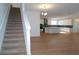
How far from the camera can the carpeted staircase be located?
4.52 meters

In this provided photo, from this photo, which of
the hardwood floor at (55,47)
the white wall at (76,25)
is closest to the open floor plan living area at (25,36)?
the hardwood floor at (55,47)

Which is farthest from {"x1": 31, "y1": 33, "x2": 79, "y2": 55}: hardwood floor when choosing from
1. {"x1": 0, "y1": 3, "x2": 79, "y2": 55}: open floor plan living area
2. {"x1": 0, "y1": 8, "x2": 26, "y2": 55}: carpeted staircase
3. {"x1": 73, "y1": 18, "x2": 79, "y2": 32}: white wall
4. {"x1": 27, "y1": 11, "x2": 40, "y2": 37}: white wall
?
{"x1": 73, "y1": 18, "x2": 79, "y2": 32}: white wall

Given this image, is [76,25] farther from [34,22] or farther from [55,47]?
[55,47]

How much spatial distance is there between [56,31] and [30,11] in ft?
12.7

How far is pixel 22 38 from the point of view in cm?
523

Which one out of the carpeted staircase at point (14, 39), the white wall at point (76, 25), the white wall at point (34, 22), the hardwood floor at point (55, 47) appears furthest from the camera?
the white wall at point (76, 25)

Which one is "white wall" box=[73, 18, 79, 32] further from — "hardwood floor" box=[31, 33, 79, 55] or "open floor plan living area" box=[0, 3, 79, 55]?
"hardwood floor" box=[31, 33, 79, 55]

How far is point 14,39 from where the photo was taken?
5117 mm

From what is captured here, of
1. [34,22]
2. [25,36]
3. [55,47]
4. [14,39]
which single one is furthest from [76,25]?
[25,36]

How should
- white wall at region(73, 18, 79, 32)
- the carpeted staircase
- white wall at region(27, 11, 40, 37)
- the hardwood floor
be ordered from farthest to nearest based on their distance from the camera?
1. white wall at region(73, 18, 79, 32)
2. white wall at region(27, 11, 40, 37)
3. the hardwood floor
4. the carpeted staircase

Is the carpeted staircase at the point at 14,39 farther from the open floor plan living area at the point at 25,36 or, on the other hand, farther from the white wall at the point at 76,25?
the white wall at the point at 76,25

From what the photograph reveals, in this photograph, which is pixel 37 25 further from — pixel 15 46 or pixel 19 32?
pixel 15 46

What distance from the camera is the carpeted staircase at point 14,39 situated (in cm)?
452
